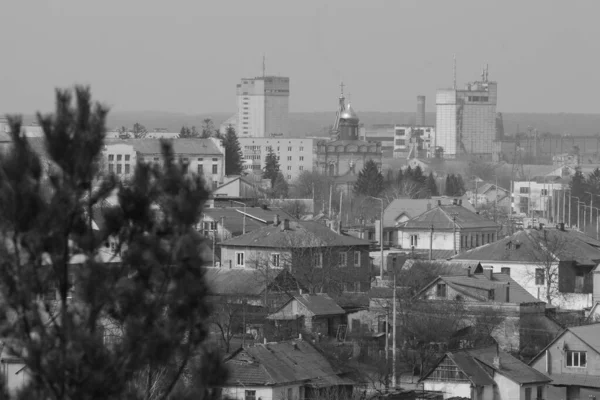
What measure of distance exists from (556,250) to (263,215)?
13970mm

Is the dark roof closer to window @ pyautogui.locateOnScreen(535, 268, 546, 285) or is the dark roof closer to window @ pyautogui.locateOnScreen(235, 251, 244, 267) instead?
window @ pyautogui.locateOnScreen(235, 251, 244, 267)

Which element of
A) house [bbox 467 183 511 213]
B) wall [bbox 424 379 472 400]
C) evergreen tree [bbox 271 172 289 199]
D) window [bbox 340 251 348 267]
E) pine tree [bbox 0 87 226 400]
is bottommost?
house [bbox 467 183 511 213]

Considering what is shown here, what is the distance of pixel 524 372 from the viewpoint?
3097 centimetres

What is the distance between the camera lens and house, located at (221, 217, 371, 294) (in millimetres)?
46250

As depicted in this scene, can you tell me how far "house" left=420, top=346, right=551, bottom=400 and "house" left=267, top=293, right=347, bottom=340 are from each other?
22.2 feet

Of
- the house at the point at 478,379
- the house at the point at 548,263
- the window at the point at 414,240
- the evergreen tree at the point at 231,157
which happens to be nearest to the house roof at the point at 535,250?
the house at the point at 548,263

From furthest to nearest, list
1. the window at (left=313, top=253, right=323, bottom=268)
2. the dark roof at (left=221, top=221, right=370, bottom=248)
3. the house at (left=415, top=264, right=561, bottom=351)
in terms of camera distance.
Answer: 1. the dark roof at (left=221, top=221, right=370, bottom=248)
2. the window at (left=313, top=253, right=323, bottom=268)
3. the house at (left=415, top=264, right=561, bottom=351)

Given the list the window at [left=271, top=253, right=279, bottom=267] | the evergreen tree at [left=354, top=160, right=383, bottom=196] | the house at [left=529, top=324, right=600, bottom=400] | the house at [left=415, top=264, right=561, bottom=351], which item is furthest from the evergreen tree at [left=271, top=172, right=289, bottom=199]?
the house at [left=529, top=324, right=600, bottom=400]

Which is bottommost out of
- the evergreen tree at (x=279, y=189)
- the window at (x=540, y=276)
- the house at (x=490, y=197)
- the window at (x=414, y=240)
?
the house at (x=490, y=197)

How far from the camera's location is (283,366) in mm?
28859

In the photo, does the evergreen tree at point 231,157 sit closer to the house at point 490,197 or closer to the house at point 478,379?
the house at point 490,197

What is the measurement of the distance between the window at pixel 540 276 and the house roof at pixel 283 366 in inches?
736

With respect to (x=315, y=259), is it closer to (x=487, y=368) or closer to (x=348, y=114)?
(x=487, y=368)

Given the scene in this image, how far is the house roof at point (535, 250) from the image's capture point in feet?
166
